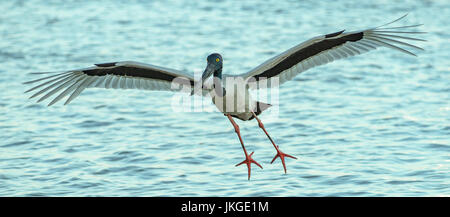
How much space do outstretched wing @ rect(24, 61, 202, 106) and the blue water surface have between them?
1.20 metres

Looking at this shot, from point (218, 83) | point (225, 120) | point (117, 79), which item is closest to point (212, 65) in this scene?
point (218, 83)

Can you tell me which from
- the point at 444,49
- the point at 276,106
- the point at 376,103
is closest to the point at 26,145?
the point at 276,106

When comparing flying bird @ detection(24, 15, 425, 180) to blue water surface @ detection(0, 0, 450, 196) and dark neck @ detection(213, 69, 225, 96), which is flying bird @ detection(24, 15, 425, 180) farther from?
blue water surface @ detection(0, 0, 450, 196)

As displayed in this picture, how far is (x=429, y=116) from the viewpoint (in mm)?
14891

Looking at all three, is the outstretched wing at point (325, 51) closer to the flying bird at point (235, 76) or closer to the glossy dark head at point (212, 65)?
the flying bird at point (235, 76)

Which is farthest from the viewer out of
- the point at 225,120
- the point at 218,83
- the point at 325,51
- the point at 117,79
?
the point at 225,120

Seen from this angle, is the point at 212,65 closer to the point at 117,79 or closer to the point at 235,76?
the point at 235,76

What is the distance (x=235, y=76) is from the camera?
11195 mm

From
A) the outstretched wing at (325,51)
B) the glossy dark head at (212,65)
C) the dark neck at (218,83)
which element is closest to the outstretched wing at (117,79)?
the glossy dark head at (212,65)

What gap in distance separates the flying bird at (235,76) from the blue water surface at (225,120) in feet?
3.22

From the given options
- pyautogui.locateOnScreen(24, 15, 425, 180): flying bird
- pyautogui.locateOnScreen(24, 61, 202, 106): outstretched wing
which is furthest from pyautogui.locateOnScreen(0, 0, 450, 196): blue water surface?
pyautogui.locateOnScreen(24, 61, 202, 106): outstretched wing

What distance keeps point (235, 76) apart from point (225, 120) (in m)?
4.01

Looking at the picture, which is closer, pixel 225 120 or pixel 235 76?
pixel 235 76

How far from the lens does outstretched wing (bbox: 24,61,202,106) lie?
452 inches
